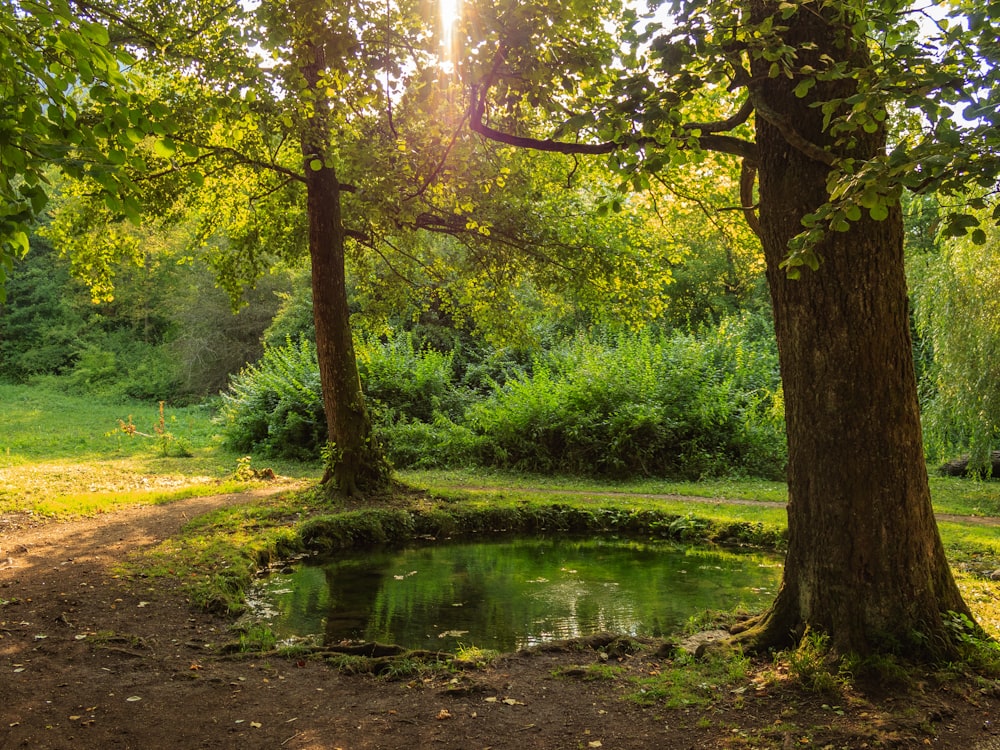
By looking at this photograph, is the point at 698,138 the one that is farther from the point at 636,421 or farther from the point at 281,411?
A: the point at 281,411

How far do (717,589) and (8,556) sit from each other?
7482 millimetres

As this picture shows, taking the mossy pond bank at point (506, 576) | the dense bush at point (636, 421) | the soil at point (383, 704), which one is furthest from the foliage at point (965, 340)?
the soil at point (383, 704)

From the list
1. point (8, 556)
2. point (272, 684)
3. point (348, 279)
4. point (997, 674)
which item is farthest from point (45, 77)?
point (348, 279)

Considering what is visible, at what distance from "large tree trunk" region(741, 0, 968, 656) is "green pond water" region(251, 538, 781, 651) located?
8.00ft

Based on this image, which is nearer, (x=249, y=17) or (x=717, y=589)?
(x=717, y=589)

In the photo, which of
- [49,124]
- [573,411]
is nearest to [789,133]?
[49,124]

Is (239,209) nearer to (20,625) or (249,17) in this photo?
(249,17)

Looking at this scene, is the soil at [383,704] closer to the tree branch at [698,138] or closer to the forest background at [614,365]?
the tree branch at [698,138]

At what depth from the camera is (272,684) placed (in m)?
4.95

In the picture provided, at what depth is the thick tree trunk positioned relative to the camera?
37.0 ft

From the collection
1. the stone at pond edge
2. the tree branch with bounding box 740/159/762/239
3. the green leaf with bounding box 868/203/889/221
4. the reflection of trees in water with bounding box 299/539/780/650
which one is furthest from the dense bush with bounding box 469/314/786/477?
the green leaf with bounding box 868/203/889/221

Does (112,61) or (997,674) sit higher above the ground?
(112,61)

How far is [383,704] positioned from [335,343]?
7.32 meters

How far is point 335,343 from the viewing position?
11.3 metres
